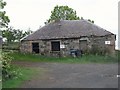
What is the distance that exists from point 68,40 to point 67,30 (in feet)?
6.29

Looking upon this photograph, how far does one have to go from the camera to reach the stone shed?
36.2 metres

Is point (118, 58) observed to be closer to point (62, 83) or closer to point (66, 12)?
point (62, 83)

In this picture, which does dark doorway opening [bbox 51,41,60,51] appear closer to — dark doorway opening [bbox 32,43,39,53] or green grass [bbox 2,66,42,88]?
dark doorway opening [bbox 32,43,39,53]

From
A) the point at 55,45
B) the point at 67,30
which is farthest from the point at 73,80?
the point at 67,30

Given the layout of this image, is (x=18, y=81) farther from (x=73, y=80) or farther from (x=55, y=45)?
(x=55, y=45)

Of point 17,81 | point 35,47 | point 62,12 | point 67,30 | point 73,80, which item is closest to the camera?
point 17,81

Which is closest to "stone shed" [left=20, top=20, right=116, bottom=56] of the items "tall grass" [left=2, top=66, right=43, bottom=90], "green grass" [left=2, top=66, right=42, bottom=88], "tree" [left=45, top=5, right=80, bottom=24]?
"tall grass" [left=2, top=66, right=43, bottom=90]

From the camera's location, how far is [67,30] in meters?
37.9

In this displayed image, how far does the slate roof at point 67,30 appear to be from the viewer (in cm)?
3669

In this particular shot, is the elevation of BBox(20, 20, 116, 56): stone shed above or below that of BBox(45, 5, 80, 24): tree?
below

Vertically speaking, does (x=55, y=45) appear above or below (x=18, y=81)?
above

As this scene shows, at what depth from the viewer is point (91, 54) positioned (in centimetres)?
3422

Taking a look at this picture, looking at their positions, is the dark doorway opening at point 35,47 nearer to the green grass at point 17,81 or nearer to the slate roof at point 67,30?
the slate roof at point 67,30

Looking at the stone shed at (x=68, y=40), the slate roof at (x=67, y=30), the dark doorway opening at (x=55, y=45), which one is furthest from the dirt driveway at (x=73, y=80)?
the dark doorway opening at (x=55, y=45)
